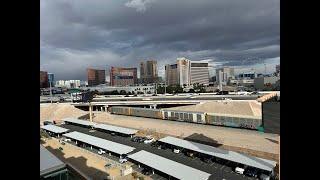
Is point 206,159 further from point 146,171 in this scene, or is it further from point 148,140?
point 148,140

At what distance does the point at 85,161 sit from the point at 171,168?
1224cm

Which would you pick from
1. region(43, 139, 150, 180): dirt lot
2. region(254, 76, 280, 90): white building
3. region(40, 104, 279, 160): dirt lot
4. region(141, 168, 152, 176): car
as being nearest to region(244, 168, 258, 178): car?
region(40, 104, 279, 160): dirt lot

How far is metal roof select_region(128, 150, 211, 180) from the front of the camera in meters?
25.6

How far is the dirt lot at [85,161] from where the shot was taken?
29.0 m

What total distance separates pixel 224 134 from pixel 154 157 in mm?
17712

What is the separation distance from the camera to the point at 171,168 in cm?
2772

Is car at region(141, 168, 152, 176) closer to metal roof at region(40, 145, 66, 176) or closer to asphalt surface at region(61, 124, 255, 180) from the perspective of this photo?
asphalt surface at region(61, 124, 255, 180)

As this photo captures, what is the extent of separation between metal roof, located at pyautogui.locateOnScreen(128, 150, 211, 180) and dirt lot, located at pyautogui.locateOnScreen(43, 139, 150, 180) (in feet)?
9.40

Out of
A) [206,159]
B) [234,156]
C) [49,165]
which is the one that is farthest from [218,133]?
[49,165]
